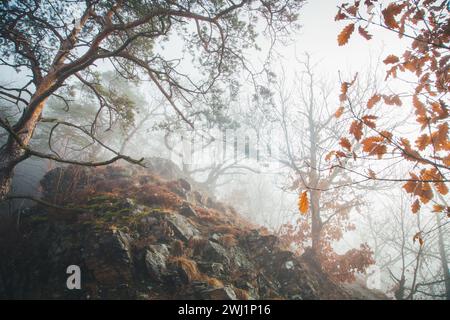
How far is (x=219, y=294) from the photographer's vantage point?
502cm

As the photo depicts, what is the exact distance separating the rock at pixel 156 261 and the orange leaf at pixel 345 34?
5.59 meters

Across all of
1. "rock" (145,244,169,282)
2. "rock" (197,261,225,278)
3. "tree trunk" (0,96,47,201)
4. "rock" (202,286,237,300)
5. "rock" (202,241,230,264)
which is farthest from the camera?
"rock" (202,241,230,264)

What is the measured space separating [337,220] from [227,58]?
10.4m

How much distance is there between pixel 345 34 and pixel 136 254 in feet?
19.6

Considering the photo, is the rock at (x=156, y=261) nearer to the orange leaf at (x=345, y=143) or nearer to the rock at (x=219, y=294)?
the rock at (x=219, y=294)

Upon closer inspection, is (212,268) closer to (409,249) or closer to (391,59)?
(391,59)

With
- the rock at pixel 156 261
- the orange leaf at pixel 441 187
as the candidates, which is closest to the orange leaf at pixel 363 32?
the orange leaf at pixel 441 187

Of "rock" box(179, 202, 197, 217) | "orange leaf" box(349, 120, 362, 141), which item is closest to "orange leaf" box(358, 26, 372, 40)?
"orange leaf" box(349, 120, 362, 141)

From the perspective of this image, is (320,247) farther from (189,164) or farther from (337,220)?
A: (189,164)

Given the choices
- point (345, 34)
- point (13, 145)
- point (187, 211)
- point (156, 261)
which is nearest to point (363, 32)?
point (345, 34)

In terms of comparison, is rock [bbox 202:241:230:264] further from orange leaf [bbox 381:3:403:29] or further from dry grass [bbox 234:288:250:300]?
orange leaf [bbox 381:3:403:29]

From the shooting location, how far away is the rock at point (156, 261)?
5.34m

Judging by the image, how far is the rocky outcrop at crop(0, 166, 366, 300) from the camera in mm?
5023

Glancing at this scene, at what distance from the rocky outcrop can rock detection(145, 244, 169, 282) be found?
0.02 m
